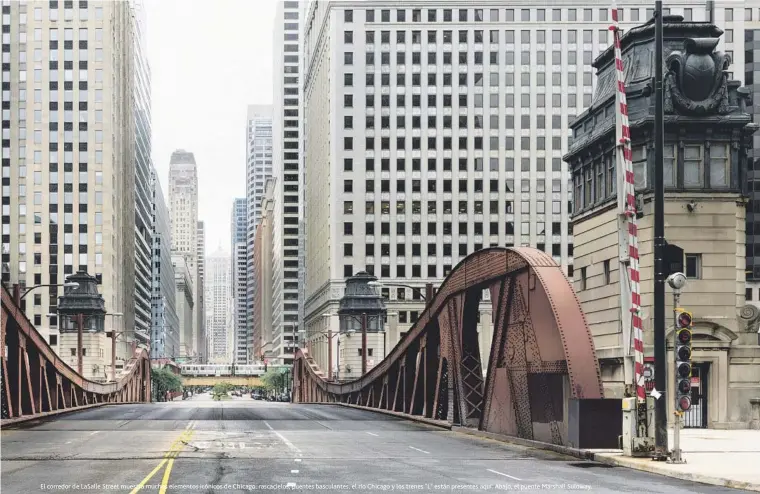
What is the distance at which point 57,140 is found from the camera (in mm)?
144500

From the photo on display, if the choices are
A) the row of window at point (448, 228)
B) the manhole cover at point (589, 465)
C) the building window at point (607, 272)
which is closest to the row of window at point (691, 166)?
the building window at point (607, 272)

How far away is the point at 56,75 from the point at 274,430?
4571 inches

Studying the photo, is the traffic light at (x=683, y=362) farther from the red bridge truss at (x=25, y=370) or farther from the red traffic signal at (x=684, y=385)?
the red bridge truss at (x=25, y=370)

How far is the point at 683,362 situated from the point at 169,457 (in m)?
11.7

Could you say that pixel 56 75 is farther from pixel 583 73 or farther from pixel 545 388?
pixel 545 388

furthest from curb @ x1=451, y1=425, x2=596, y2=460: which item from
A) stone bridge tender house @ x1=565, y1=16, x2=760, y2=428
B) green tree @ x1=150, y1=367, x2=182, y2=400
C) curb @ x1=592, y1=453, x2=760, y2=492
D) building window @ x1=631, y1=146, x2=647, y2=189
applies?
green tree @ x1=150, y1=367, x2=182, y2=400

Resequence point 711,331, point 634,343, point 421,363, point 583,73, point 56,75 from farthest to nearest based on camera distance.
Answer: point 56,75, point 583,73, point 421,363, point 711,331, point 634,343

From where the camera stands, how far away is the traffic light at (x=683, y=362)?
74.7ft

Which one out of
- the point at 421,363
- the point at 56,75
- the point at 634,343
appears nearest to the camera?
the point at 634,343

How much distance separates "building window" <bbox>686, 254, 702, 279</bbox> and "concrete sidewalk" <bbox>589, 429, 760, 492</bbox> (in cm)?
765

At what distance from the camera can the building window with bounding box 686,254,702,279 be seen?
38.4 meters

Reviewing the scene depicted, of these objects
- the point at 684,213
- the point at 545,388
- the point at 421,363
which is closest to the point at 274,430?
the point at 421,363

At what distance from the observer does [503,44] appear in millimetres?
134125

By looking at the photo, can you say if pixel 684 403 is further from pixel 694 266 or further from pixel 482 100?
pixel 482 100
